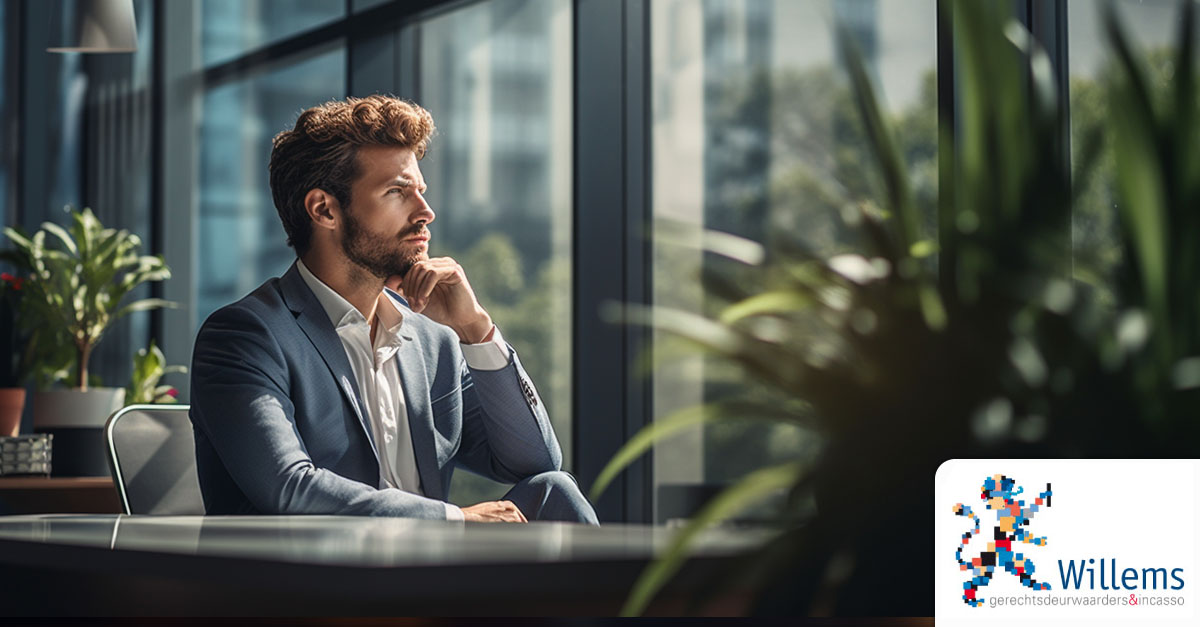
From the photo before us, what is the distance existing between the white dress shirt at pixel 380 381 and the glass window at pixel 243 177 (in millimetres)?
2680

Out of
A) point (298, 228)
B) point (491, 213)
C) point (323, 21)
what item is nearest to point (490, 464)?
point (298, 228)

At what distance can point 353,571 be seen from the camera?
0.56 metres

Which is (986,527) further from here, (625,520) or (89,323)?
(89,323)

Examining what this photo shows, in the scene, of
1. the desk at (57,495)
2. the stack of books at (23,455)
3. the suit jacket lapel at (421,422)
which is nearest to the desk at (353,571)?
the suit jacket lapel at (421,422)

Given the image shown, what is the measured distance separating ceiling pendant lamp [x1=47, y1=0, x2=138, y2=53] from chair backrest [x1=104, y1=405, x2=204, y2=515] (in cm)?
227

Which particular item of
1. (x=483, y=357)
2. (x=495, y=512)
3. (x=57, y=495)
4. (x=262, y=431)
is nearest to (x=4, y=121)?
(x=57, y=495)

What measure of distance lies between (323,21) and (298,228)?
8.45 feet

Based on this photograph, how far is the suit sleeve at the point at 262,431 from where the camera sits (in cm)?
174

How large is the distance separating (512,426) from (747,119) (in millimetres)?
1226

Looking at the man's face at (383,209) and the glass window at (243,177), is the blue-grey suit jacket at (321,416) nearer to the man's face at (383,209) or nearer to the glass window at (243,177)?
the man's face at (383,209)

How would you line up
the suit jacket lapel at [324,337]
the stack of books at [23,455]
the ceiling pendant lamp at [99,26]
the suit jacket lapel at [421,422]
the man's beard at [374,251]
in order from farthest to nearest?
the ceiling pendant lamp at [99,26]
the stack of books at [23,455]
the man's beard at [374,251]
the suit jacket lapel at [421,422]
the suit jacket lapel at [324,337]

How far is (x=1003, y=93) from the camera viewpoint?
0.41 m

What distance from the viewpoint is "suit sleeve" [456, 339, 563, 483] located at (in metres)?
2.19

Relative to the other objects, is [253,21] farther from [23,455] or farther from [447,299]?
[447,299]
